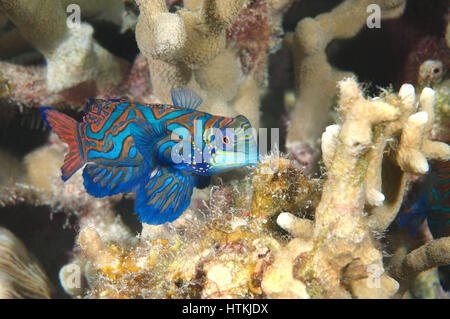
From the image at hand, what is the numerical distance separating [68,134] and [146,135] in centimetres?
97

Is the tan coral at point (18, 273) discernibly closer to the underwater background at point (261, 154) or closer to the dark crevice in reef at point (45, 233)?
the underwater background at point (261, 154)

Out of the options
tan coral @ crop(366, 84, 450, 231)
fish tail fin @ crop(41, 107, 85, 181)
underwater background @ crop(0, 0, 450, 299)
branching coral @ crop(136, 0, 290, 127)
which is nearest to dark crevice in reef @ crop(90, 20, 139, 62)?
underwater background @ crop(0, 0, 450, 299)

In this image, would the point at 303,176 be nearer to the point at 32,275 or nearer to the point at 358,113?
the point at 358,113

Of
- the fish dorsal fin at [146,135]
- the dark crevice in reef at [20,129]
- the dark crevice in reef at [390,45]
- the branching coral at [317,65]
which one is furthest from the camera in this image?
the dark crevice in reef at [20,129]

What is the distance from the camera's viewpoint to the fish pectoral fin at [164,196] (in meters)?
2.92

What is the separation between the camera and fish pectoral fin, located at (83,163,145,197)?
10.2ft

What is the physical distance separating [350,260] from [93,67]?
12.5ft

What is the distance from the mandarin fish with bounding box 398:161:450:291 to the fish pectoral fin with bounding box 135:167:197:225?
2378 millimetres

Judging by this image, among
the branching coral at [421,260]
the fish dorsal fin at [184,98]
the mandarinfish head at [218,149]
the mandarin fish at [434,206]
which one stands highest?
the fish dorsal fin at [184,98]

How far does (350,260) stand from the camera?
6.81 ft

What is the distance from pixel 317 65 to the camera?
4.38 metres

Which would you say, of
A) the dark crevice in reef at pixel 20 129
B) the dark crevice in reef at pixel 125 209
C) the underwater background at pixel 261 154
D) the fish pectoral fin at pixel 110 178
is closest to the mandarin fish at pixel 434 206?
the underwater background at pixel 261 154

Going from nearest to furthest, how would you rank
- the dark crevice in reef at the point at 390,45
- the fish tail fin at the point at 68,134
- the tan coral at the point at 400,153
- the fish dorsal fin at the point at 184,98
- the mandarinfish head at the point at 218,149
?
the tan coral at the point at 400,153
the mandarinfish head at the point at 218,149
the fish tail fin at the point at 68,134
the fish dorsal fin at the point at 184,98
the dark crevice in reef at the point at 390,45
